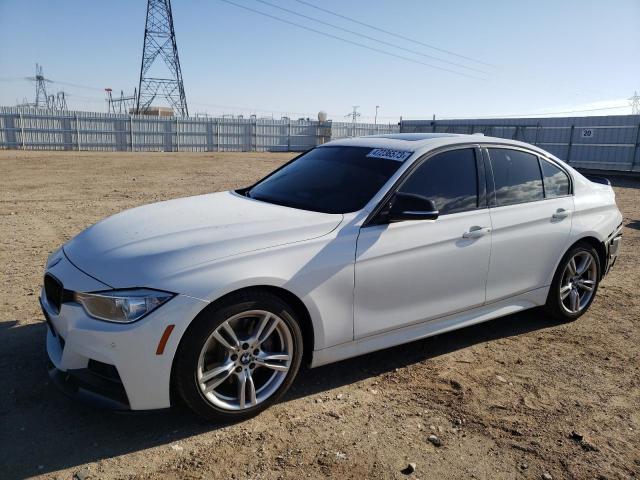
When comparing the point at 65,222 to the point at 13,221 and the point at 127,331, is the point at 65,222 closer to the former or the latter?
the point at 13,221

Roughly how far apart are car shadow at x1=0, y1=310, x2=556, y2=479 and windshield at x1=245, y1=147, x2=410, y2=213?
1241 millimetres

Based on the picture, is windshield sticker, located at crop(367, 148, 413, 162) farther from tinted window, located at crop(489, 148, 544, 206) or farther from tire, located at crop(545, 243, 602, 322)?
tire, located at crop(545, 243, 602, 322)

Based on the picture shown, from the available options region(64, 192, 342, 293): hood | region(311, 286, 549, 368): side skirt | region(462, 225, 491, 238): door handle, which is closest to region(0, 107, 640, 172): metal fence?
region(311, 286, 549, 368): side skirt

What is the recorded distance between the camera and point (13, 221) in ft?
28.4

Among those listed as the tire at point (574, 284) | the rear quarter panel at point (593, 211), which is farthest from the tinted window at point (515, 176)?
the tire at point (574, 284)

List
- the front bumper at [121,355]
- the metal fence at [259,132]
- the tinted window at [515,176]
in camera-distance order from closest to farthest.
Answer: the front bumper at [121,355]
the tinted window at [515,176]
the metal fence at [259,132]

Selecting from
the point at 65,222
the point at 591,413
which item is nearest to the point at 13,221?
the point at 65,222

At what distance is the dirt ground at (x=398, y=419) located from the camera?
275 cm

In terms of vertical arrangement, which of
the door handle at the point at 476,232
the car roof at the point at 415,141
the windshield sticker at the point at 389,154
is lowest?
the door handle at the point at 476,232

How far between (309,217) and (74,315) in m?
1.53

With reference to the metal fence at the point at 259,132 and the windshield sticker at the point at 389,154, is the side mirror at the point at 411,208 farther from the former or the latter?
the metal fence at the point at 259,132

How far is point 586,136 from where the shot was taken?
2247 cm

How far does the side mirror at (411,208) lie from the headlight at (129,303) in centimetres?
155

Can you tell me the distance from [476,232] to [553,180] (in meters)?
1.30
